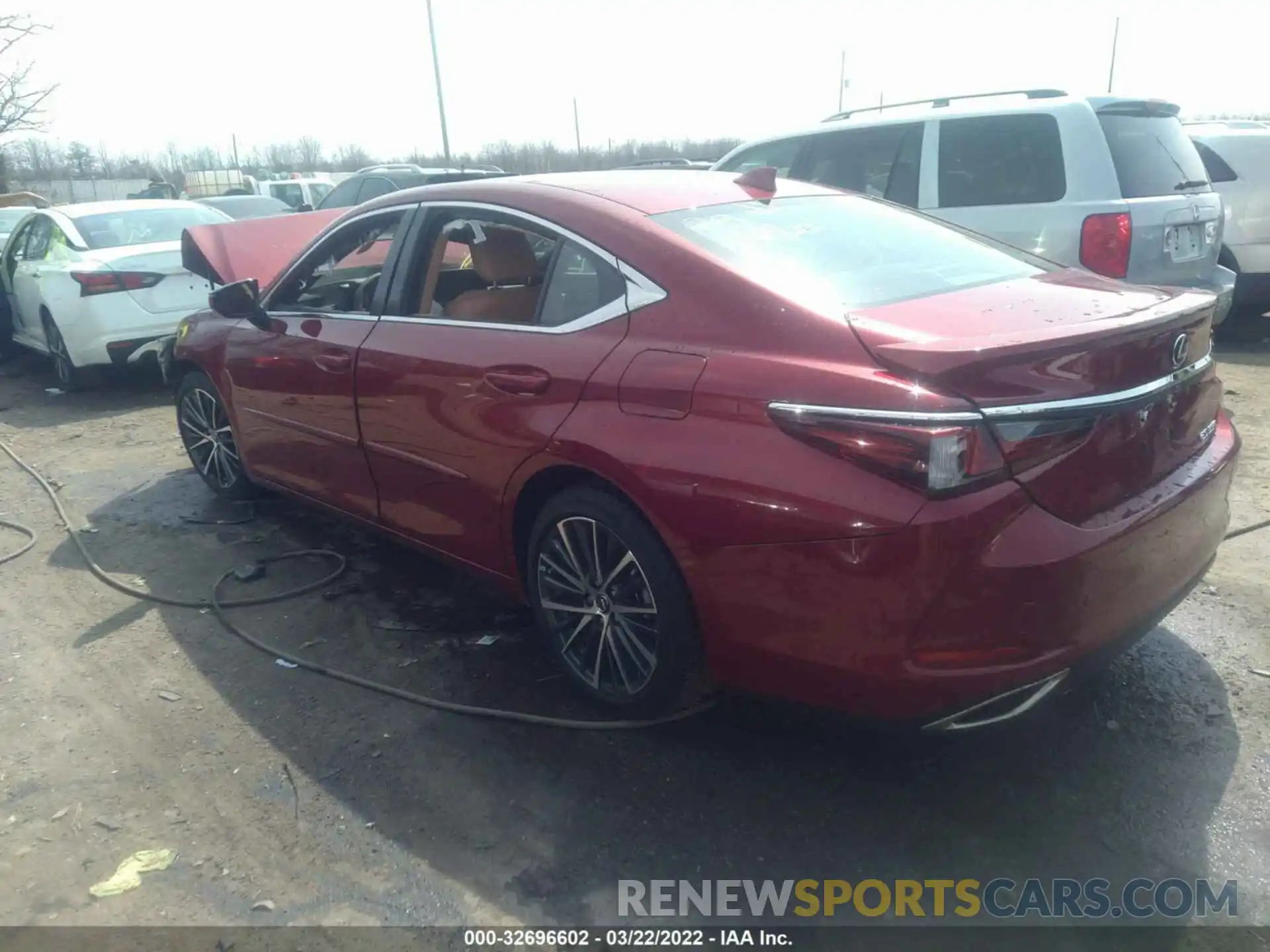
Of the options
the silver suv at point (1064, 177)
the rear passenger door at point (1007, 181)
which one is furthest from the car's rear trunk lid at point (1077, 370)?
the rear passenger door at point (1007, 181)

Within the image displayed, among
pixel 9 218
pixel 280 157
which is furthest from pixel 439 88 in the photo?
pixel 280 157

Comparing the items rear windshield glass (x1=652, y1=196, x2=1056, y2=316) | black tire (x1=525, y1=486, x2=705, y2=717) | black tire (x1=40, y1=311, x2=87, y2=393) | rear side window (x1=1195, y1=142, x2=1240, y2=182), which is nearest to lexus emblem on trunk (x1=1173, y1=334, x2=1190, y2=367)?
rear windshield glass (x1=652, y1=196, x2=1056, y2=316)

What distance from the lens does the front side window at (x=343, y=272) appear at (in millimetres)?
4043

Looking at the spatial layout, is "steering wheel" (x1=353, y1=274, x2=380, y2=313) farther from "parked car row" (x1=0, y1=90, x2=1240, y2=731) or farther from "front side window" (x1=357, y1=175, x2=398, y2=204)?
"front side window" (x1=357, y1=175, x2=398, y2=204)

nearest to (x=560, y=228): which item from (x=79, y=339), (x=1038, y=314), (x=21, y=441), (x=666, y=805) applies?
(x=1038, y=314)

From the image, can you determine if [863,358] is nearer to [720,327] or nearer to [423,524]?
[720,327]

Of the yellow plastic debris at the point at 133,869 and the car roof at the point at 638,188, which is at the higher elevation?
the car roof at the point at 638,188

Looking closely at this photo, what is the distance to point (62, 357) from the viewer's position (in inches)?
336

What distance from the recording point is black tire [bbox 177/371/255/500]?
518 centimetres

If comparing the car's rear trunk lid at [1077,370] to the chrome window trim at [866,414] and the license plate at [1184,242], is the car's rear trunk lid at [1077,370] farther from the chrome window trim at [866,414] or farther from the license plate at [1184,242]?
the license plate at [1184,242]

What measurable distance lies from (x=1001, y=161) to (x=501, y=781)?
17.1ft

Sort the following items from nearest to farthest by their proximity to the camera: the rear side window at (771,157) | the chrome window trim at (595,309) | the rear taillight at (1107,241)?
the chrome window trim at (595,309) → the rear taillight at (1107,241) → the rear side window at (771,157)

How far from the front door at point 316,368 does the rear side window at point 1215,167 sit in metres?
7.96

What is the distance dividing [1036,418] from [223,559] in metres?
3.78
